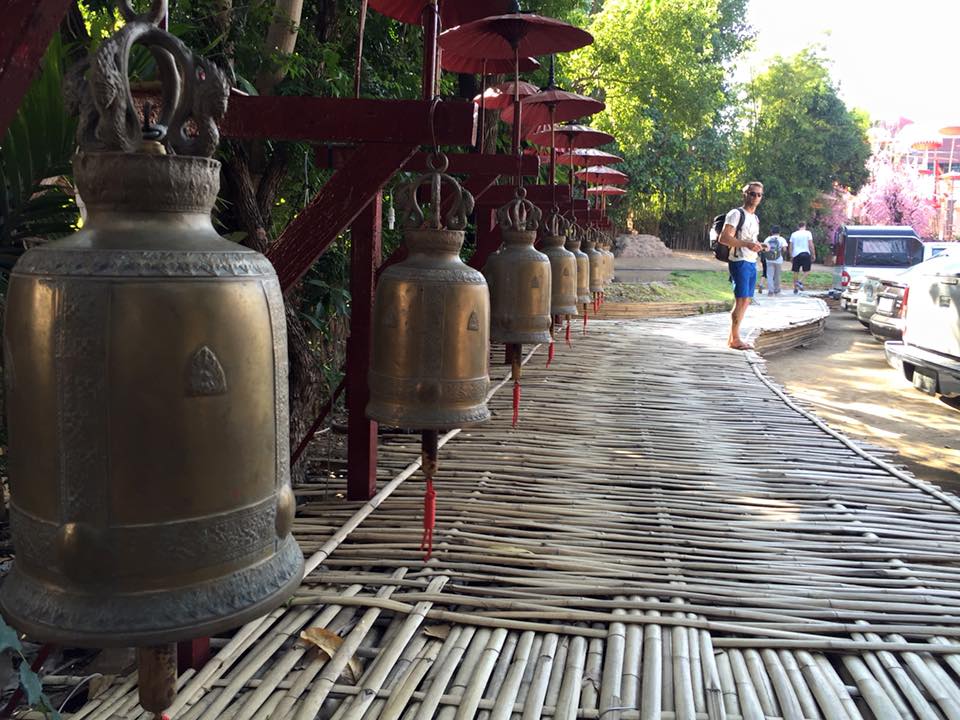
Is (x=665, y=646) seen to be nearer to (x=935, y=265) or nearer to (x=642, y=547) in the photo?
(x=642, y=547)

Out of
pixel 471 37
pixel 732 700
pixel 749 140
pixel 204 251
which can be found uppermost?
pixel 749 140

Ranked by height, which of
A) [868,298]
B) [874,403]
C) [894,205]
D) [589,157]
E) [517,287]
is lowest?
[874,403]

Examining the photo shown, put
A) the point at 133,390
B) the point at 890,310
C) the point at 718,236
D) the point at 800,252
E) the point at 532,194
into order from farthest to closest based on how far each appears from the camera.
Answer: the point at 800,252 < the point at 890,310 < the point at 718,236 < the point at 532,194 < the point at 133,390

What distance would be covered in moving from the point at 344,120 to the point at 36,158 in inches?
43.5

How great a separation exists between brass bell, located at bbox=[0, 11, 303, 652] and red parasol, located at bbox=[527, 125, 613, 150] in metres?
A: 7.46

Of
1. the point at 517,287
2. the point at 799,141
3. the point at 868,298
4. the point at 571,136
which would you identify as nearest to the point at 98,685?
the point at 517,287

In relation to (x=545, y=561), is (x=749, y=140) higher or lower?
higher

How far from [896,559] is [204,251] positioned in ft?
10.3

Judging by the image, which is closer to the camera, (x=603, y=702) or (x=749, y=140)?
(x=603, y=702)

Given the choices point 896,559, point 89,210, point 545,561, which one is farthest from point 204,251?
point 896,559

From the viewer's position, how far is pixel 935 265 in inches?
353

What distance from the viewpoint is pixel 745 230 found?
30.5 feet

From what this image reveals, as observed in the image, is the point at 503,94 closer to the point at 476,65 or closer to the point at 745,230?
the point at 476,65

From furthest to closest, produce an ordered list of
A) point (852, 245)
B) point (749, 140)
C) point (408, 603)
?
point (749, 140) → point (852, 245) → point (408, 603)
